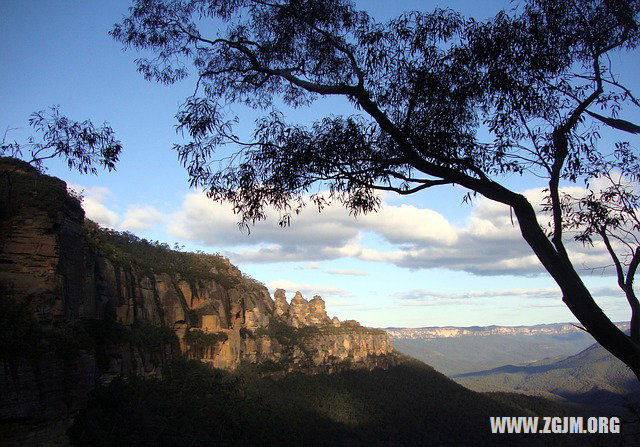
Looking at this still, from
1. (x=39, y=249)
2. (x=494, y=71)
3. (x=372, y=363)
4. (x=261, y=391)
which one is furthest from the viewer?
(x=372, y=363)

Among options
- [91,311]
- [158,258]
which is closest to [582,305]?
[91,311]

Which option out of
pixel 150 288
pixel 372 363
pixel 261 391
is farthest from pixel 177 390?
pixel 372 363

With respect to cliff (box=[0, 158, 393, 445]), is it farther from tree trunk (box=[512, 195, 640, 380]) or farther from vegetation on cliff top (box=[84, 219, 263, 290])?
tree trunk (box=[512, 195, 640, 380])

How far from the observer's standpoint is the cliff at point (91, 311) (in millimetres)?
15539

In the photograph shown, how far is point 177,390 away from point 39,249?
1998cm

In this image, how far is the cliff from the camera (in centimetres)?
1554

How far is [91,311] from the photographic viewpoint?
27.3m

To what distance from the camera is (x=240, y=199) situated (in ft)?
34.2

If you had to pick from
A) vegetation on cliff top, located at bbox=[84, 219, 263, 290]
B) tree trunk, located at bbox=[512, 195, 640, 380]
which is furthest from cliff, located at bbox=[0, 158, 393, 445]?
tree trunk, located at bbox=[512, 195, 640, 380]

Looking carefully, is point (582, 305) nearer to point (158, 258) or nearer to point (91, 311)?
point (91, 311)

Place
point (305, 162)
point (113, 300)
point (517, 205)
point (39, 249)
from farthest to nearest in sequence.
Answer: point (113, 300) → point (39, 249) → point (305, 162) → point (517, 205)

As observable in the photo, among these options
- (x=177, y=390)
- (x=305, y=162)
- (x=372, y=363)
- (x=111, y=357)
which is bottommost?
(x=372, y=363)

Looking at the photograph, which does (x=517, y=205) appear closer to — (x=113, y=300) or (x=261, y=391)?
(x=113, y=300)

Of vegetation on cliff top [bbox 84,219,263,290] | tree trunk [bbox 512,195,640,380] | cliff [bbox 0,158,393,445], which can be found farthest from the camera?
vegetation on cliff top [bbox 84,219,263,290]
